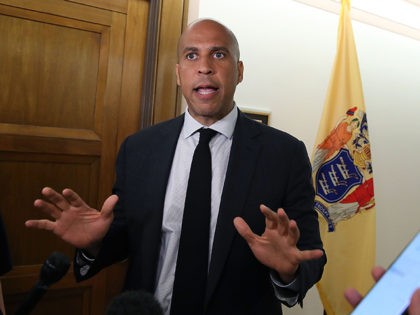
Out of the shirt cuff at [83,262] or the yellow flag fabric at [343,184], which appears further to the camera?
the yellow flag fabric at [343,184]

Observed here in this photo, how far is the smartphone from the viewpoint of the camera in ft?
1.62

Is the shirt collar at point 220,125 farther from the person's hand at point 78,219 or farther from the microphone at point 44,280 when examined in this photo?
the microphone at point 44,280

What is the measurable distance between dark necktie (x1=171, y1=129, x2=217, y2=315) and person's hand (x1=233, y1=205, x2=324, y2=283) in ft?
0.81

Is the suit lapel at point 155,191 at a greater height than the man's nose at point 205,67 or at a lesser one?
lesser

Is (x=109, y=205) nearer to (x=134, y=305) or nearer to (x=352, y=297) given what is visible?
(x=134, y=305)

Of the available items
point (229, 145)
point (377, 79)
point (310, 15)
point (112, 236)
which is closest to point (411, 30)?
point (377, 79)

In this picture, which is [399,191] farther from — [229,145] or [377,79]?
[229,145]

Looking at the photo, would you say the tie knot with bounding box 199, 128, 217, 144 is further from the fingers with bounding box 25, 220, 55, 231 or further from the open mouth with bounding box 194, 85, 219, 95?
the fingers with bounding box 25, 220, 55, 231

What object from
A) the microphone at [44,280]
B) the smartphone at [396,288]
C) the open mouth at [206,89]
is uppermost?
the open mouth at [206,89]

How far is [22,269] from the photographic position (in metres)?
1.67

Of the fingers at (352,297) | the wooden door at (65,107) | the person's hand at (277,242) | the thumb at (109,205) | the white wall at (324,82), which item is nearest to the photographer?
the fingers at (352,297)

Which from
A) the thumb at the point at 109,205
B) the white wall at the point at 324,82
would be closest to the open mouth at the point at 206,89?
the thumb at the point at 109,205

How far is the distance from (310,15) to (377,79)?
773 millimetres

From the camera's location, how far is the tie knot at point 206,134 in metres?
1.28
